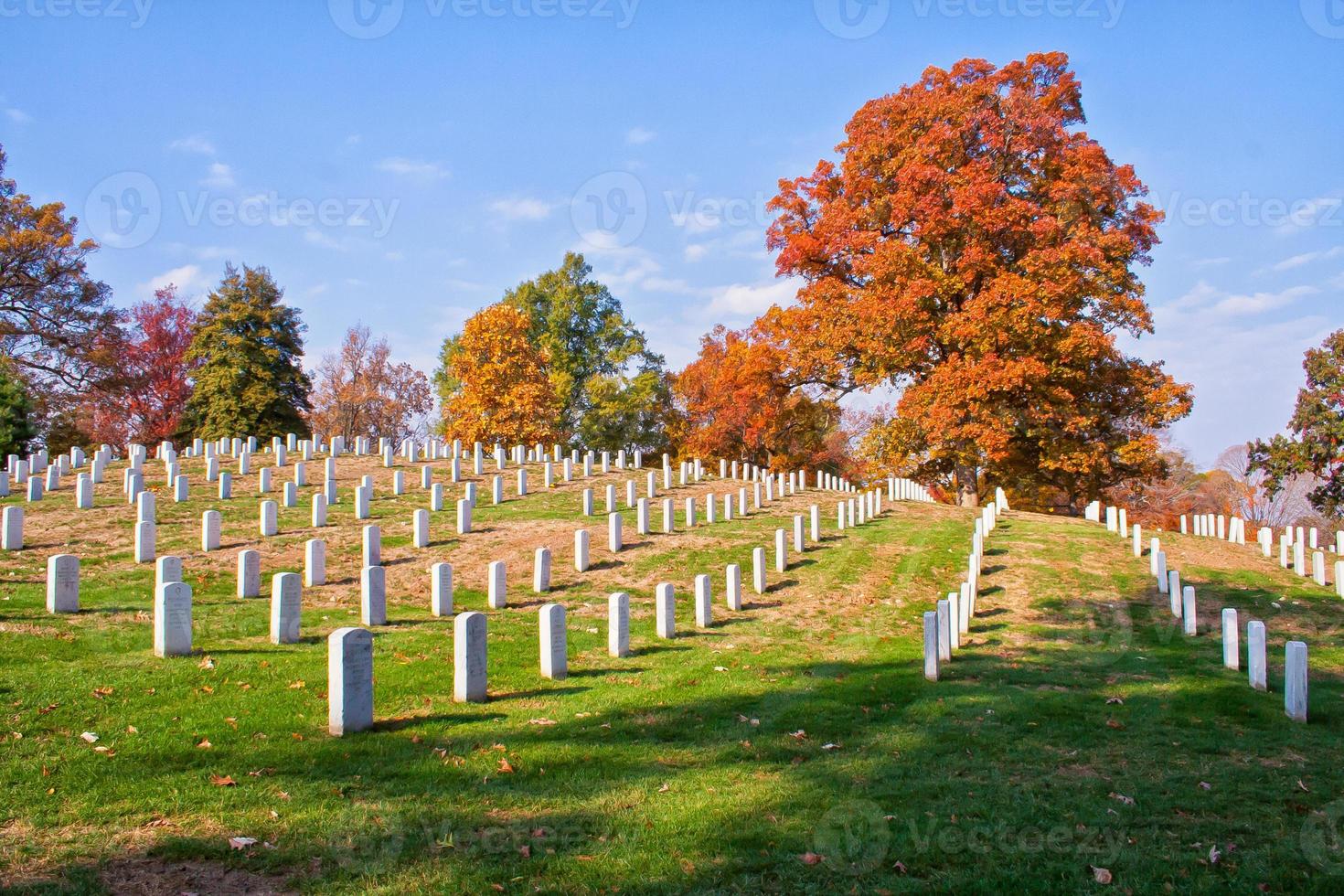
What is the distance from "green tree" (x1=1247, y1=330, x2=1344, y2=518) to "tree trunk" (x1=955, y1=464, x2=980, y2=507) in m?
10.6

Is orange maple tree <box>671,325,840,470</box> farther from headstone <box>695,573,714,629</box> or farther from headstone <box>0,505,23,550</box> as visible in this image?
headstone <box>0,505,23,550</box>

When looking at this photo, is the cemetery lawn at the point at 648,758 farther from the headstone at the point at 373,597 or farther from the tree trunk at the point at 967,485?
the tree trunk at the point at 967,485

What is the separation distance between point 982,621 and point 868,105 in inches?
868

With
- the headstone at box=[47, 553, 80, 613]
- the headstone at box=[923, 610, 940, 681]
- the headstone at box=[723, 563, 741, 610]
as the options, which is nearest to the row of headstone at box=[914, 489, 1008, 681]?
the headstone at box=[923, 610, 940, 681]

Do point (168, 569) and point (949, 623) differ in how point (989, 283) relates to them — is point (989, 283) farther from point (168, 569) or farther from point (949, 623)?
point (168, 569)

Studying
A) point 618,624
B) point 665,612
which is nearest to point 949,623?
point 665,612

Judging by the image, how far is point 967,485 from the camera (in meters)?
30.1

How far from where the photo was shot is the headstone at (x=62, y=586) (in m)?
9.80

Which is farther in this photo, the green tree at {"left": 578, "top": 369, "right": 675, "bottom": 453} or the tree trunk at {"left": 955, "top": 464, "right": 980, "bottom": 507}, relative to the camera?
the green tree at {"left": 578, "top": 369, "right": 675, "bottom": 453}

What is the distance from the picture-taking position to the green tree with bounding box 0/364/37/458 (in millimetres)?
27359

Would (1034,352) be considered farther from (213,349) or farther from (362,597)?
(213,349)

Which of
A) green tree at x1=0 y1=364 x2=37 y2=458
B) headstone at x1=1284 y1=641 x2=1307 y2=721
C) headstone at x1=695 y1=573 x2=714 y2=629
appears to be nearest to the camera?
headstone at x1=1284 y1=641 x2=1307 y2=721

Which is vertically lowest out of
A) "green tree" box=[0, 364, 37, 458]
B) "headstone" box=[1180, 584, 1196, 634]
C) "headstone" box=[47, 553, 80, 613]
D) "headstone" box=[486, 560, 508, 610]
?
"headstone" box=[1180, 584, 1196, 634]

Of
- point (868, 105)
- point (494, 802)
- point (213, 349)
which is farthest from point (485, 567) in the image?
point (213, 349)
